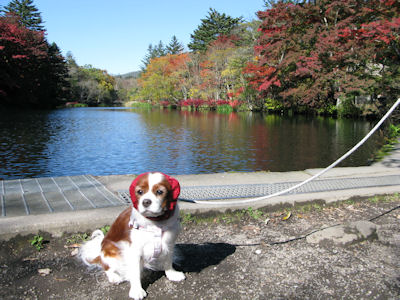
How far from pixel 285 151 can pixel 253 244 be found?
31.1ft

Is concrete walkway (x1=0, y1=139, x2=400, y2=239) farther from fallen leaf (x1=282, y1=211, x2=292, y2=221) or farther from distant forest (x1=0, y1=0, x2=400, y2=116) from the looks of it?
distant forest (x1=0, y1=0, x2=400, y2=116)

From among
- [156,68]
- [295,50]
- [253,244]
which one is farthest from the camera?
[156,68]

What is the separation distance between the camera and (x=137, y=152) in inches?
477

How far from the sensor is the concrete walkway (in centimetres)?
310

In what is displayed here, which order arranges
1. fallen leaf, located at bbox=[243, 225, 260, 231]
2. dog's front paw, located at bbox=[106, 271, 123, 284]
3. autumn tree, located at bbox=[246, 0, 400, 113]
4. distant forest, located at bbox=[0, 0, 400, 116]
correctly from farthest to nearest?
1. distant forest, located at bbox=[0, 0, 400, 116]
2. autumn tree, located at bbox=[246, 0, 400, 113]
3. fallen leaf, located at bbox=[243, 225, 260, 231]
4. dog's front paw, located at bbox=[106, 271, 123, 284]

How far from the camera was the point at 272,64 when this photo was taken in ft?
91.6

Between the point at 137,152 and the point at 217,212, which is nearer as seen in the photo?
the point at 217,212

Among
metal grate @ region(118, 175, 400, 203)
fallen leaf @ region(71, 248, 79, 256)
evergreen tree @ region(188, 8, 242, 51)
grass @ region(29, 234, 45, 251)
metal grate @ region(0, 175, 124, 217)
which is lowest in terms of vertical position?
fallen leaf @ region(71, 248, 79, 256)

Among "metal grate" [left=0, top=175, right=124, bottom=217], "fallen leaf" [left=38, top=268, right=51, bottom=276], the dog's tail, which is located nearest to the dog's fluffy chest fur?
the dog's tail

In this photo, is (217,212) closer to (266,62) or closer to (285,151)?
(285,151)

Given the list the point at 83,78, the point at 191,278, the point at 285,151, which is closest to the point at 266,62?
the point at 285,151

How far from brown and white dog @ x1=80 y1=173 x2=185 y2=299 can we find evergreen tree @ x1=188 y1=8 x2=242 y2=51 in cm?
5338

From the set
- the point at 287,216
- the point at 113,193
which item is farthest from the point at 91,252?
the point at 287,216

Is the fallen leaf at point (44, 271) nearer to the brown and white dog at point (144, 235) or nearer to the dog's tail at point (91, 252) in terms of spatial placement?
the dog's tail at point (91, 252)
